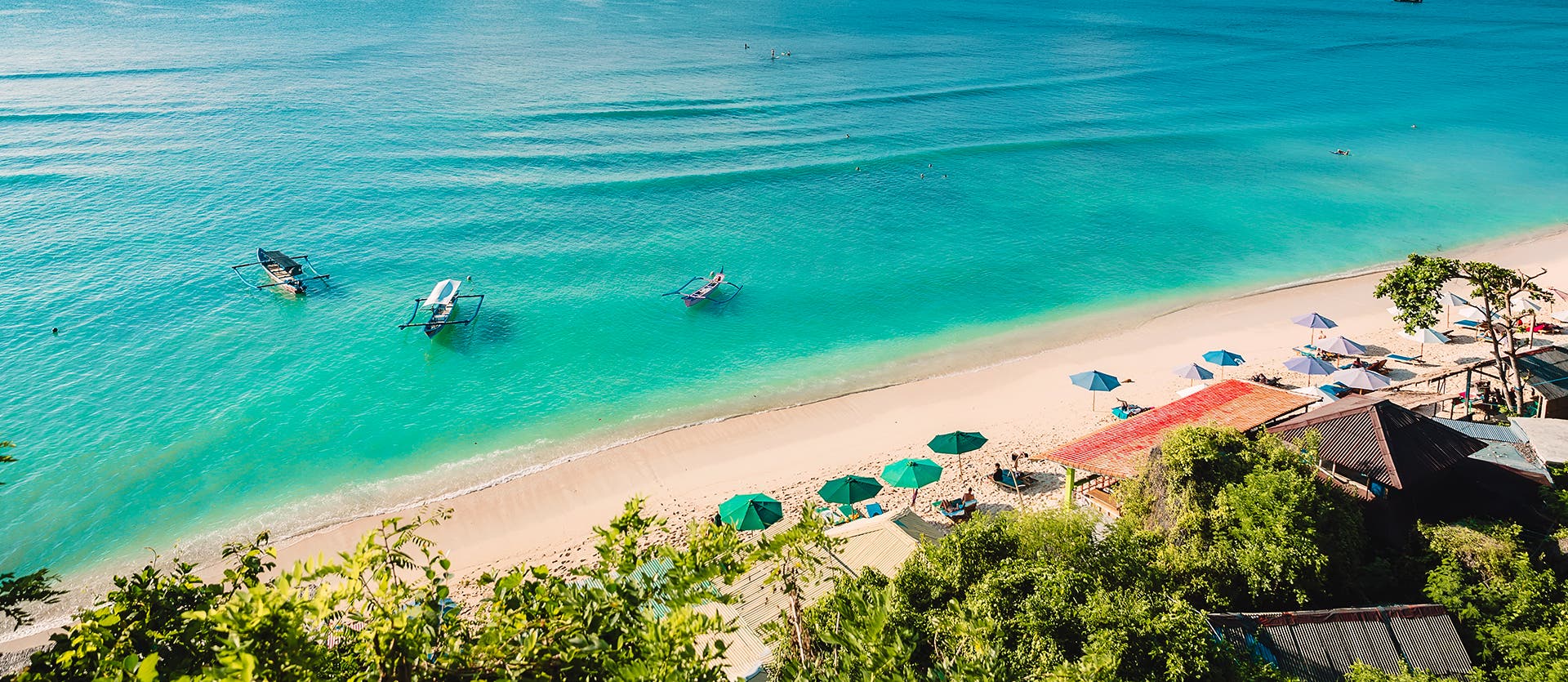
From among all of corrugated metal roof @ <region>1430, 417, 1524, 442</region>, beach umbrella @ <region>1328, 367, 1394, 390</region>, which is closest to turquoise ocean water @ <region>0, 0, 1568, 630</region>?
beach umbrella @ <region>1328, 367, 1394, 390</region>

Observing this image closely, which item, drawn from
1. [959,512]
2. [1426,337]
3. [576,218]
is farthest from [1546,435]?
[576,218]

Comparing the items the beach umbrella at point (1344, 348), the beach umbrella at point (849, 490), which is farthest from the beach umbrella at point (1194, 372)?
the beach umbrella at point (849, 490)

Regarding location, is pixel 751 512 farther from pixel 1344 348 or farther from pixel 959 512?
pixel 1344 348

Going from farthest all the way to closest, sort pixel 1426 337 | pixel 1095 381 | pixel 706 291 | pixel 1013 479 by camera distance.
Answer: pixel 706 291
pixel 1426 337
pixel 1095 381
pixel 1013 479

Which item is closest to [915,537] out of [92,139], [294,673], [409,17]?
[294,673]

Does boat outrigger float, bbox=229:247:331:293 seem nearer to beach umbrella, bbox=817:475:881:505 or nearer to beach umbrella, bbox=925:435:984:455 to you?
beach umbrella, bbox=817:475:881:505
